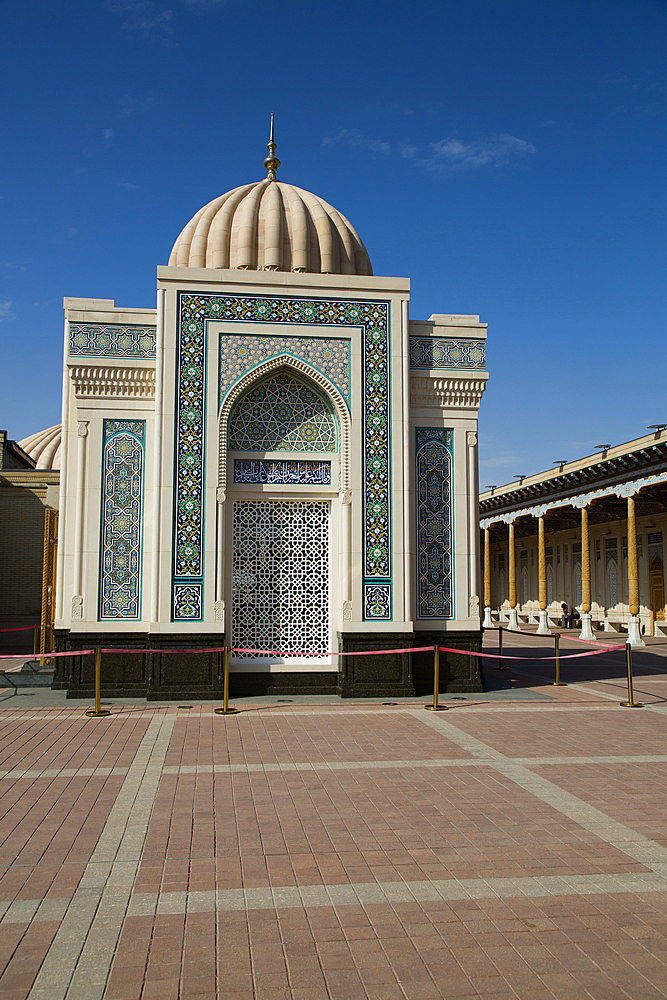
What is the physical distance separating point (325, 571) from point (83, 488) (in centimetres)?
362

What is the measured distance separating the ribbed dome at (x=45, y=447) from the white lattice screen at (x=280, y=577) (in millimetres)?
19258

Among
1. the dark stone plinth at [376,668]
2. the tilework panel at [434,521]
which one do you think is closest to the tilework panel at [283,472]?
the tilework panel at [434,521]

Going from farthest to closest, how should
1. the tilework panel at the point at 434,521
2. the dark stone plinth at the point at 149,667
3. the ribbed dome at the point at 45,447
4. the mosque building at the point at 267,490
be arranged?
the ribbed dome at the point at 45,447
the tilework panel at the point at 434,521
the mosque building at the point at 267,490
the dark stone plinth at the point at 149,667

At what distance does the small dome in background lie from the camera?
46.4ft

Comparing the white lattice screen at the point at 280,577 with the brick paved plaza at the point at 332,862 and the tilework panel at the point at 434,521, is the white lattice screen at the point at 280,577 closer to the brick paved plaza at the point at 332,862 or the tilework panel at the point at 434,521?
the tilework panel at the point at 434,521

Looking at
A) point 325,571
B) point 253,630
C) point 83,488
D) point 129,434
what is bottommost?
point 253,630

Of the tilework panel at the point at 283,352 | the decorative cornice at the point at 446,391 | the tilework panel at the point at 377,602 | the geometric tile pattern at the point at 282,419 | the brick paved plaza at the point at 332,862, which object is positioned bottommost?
the brick paved plaza at the point at 332,862

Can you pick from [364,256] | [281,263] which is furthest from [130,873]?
[364,256]

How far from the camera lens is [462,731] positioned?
884cm

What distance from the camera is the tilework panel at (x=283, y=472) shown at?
11.6 metres

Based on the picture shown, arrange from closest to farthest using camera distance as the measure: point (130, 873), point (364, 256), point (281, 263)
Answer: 1. point (130, 873)
2. point (281, 263)
3. point (364, 256)

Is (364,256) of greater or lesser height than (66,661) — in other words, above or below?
above

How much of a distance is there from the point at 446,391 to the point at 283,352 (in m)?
2.56

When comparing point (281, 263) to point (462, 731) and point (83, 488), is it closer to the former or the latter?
point (83, 488)
